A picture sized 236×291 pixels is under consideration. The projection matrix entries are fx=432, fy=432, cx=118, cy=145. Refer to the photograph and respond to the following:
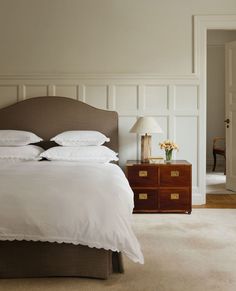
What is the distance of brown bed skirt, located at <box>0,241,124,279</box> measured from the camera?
261 centimetres

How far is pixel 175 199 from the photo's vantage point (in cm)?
458

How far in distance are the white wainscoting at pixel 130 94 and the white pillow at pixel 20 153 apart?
35.4 inches

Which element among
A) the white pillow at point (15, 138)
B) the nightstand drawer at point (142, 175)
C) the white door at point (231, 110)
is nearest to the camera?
the white pillow at point (15, 138)

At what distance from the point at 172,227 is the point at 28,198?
1.73m

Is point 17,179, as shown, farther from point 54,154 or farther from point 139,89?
point 139,89

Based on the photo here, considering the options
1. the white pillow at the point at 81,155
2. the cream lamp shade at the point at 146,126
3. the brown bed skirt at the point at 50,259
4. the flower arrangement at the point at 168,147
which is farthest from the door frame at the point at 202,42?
the brown bed skirt at the point at 50,259

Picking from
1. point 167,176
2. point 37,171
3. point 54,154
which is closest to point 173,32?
point 167,176

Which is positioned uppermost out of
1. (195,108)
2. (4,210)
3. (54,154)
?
(195,108)

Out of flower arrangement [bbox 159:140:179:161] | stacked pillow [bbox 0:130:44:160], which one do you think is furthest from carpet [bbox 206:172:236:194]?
stacked pillow [bbox 0:130:44:160]

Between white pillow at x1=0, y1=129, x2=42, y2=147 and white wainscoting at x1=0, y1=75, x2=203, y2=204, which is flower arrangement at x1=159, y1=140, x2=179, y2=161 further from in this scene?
white pillow at x1=0, y1=129, x2=42, y2=147

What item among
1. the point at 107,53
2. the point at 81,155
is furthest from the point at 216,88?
the point at 81,155

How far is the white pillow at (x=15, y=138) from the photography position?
446 centimetres

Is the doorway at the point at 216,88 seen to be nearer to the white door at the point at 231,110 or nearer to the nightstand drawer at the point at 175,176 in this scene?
the white door at the point at 231,110

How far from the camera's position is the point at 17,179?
301 cm
